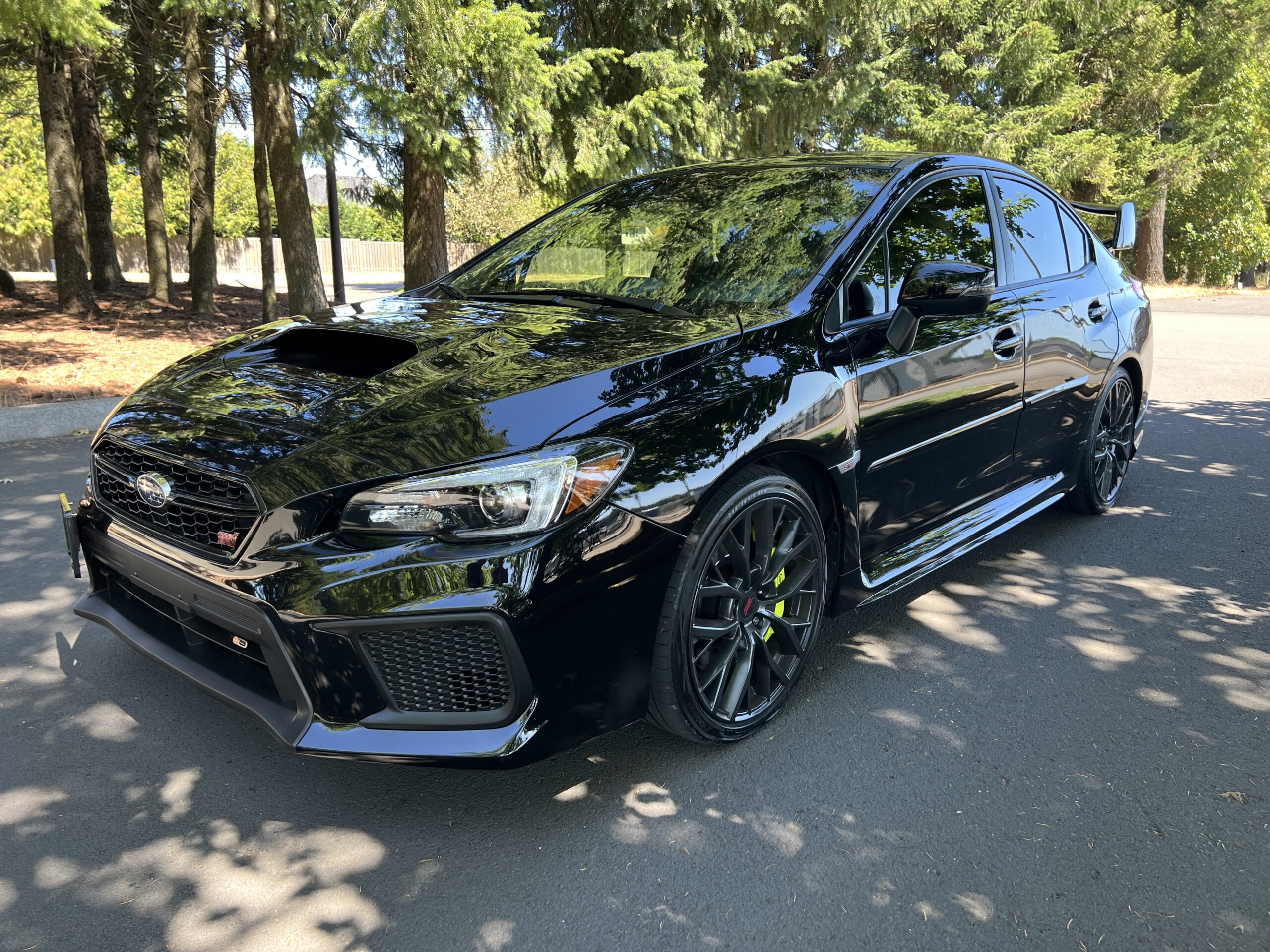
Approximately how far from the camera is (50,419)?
735 centimetres

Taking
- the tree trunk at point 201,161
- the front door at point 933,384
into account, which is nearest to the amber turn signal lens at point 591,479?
the front door at point 933,384

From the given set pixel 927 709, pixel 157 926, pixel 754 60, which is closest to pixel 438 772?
pixel 157 926

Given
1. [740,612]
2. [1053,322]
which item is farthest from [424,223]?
[740,612]

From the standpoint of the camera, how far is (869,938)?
88.6 inches

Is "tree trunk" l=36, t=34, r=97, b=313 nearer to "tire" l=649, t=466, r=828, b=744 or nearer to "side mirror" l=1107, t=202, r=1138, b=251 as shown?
"side mirror" l=1107, t=202, r=1138, b=251

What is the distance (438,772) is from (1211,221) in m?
37.0

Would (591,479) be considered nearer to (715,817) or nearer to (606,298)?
(715,817)

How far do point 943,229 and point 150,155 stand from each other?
18.7 m

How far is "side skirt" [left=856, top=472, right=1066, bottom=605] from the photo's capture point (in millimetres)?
3486

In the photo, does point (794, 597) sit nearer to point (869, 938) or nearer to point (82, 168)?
point (869, 938)

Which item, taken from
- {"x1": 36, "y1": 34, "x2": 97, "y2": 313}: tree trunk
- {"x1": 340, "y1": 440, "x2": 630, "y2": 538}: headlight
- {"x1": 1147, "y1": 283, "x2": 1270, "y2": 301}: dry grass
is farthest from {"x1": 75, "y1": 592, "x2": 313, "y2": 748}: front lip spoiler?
{"x1": 1147, "y1": 283, "x2": 1270, "y2": 301}: dry grass

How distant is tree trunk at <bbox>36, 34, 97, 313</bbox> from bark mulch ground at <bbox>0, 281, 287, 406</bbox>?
15.1 inches

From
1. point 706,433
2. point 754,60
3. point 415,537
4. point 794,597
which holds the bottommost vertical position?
point 794,597

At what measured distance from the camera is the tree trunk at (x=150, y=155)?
15898mm
